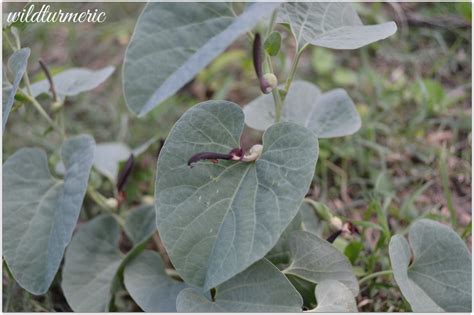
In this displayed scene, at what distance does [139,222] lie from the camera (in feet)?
4.29

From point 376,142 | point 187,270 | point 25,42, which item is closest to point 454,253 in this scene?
point 187,270

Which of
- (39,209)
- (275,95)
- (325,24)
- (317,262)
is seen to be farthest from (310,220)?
(39,209)

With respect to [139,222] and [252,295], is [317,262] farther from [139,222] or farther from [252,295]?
[139,222]

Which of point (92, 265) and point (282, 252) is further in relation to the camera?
point (92, 265)

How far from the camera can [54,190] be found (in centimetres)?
119

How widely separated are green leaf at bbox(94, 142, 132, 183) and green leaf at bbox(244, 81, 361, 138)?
381mm

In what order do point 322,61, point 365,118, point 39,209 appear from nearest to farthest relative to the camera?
1. point 39,209
2. point 365,118
3. point 322,61

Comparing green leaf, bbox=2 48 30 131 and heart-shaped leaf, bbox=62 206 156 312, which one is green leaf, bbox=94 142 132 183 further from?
green leaf, bbox=2 48 30 131

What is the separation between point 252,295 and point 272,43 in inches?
16.4

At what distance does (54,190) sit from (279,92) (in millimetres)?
490

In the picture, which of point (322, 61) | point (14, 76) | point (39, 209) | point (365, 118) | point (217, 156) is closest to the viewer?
point (217, 156)

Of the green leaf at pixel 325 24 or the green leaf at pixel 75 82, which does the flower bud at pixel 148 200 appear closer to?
the green leaf at pixel 75 82

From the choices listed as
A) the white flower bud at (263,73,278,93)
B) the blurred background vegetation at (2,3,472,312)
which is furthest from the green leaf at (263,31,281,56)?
the blurred background vegetation at (2,3,472,312)

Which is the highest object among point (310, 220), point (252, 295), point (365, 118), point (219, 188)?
point (219, 188)
